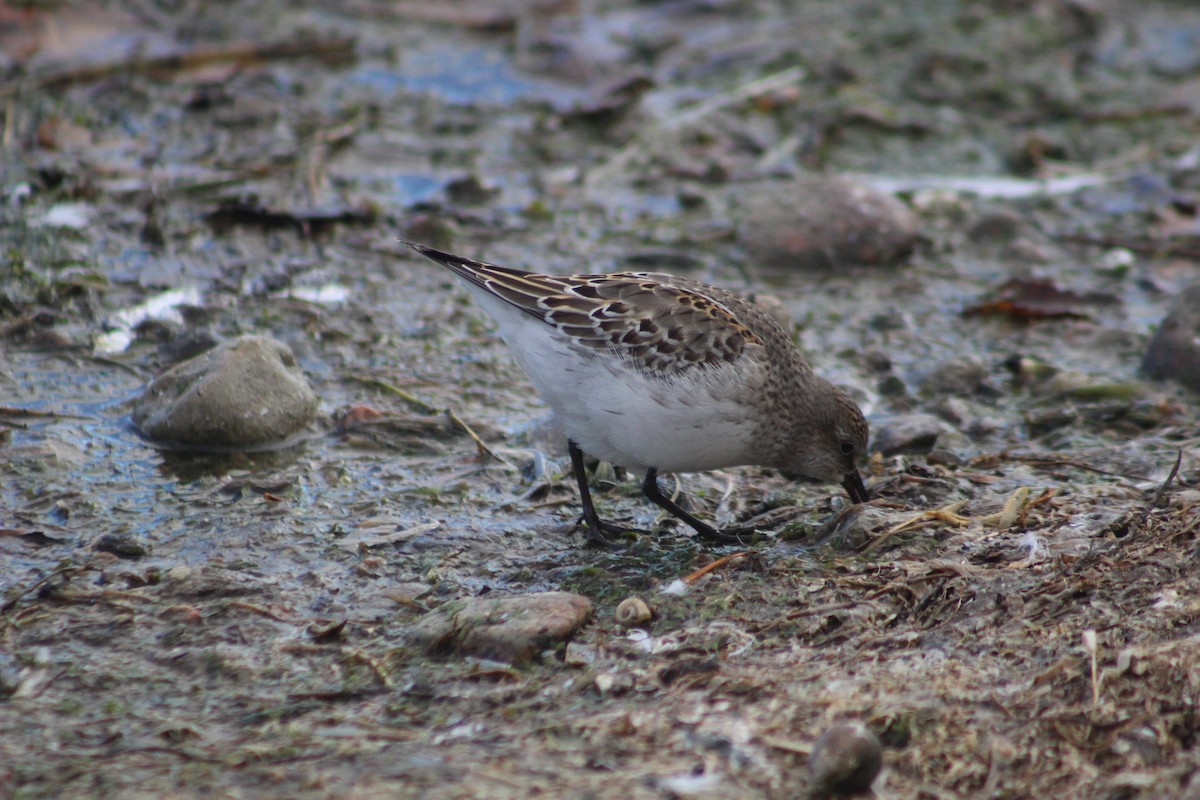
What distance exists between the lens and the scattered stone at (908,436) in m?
6.34

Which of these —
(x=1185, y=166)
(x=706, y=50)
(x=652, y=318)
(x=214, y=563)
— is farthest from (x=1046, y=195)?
(x=214, y=563)

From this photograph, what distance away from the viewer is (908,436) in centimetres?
634

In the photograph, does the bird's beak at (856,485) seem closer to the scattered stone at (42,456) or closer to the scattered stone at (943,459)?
the scattered stone at (943,459)

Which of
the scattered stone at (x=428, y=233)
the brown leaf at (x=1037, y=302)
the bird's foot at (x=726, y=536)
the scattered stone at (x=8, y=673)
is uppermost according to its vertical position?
the scattered stone at (x=428, y=233)

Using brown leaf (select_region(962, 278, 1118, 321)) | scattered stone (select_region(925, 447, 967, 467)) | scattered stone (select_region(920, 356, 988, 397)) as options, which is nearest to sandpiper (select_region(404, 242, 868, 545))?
scattered stone (select_region(925, 447, 967, 467))

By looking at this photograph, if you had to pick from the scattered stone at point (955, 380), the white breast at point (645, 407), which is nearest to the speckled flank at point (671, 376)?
the white breast at point (645, 407)

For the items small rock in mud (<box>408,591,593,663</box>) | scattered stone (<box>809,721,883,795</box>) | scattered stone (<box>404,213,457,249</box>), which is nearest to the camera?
scattered stone (<box>809,721,883,795</box>)

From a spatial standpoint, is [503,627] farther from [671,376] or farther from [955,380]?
[955,380]

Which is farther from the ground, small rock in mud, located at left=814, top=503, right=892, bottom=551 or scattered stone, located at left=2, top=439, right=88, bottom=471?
scattered stone, located at left=2, top=439, right=88, bottom=471

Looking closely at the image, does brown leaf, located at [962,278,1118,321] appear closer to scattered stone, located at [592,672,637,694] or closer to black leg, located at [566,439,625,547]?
black leg, located at [566,439,625,547]

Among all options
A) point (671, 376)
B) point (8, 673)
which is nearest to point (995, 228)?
point (671, 376)

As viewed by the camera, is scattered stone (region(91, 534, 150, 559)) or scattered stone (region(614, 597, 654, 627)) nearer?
scattered stone (region(614, 597, 654, 627))

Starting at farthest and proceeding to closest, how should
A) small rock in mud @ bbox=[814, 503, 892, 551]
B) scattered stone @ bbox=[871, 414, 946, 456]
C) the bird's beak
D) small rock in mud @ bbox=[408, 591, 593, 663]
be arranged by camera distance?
1. scattered stone @ bbox=[871, 414, 946, 456]
2. the bird's beak
3. small rock in mud @ bbox=[814, 503, 892, 551]
4. small rock in mud @ bbox=[408, 591, 593, 663]

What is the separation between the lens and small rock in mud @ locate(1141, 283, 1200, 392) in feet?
22.9
